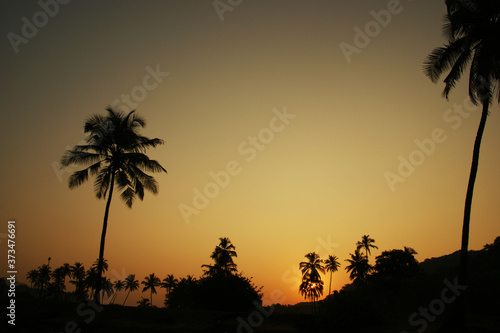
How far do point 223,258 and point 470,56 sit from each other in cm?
5244

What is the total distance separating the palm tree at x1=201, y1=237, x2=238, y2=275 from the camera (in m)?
60.3

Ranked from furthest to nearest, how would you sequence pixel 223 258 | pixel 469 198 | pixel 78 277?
pixel 78 277
pixel 223 258
pixel 469 198

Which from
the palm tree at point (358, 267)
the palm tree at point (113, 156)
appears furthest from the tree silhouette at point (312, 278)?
the palm tree at point (113, 156)

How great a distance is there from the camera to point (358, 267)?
68.9 meters

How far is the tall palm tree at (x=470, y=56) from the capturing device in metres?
16.9

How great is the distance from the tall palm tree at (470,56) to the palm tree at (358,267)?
5562cm

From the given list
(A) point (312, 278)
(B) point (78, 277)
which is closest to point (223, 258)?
(A) point (312, 278)

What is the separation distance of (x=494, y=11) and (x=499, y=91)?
14.1ft

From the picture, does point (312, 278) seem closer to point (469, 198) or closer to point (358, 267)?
point (358, 267)

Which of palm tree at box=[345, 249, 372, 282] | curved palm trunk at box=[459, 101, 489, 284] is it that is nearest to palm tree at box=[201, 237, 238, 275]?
palm tree at box=[345, 249, 372, 282]

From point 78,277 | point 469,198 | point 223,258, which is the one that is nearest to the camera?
point 469,198

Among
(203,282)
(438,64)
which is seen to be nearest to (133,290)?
(203,282)

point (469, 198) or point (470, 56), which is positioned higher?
point (470, 56)

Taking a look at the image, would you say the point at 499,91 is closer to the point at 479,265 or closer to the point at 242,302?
the point at 242,302
